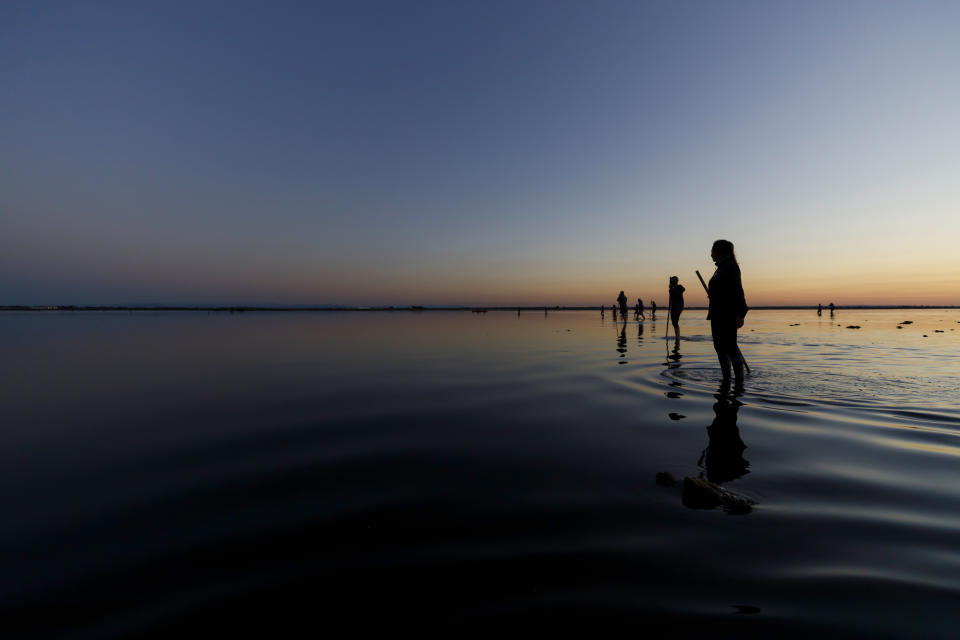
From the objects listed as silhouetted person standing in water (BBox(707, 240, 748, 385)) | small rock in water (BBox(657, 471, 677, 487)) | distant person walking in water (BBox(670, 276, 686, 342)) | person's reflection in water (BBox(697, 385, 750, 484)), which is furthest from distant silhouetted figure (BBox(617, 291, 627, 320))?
small rock in water (BBox(657, 471, 677, 487))

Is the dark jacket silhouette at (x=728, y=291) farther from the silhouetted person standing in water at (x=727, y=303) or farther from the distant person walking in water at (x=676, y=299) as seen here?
the distant person walking in water at (x=676, y=299)

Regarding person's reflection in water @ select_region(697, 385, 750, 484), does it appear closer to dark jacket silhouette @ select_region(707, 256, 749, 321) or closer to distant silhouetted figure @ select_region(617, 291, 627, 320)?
dark jacket silhouette @ select_region(707, 256, 749, 321)

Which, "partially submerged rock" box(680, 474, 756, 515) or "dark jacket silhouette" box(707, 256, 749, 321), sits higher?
"dark jacket silhouette" box(707, 256, 749, 321)

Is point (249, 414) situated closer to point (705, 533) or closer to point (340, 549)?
point (340, 549)

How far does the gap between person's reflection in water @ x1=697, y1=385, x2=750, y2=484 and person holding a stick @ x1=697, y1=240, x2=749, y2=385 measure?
252cm

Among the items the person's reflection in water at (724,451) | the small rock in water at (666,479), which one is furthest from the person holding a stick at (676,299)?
the small rock in water at (666,479)

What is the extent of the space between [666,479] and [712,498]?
518 millimetres

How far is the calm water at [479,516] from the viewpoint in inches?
99.0

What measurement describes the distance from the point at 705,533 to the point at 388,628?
2.53m

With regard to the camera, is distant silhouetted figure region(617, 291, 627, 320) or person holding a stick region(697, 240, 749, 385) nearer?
person holding a stick region(697, 240, 749, 385)

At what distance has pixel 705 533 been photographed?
333cm

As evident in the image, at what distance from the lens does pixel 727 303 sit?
31.2ft

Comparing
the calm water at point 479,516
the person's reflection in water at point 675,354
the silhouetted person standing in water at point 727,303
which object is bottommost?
the calm water at point 479,516

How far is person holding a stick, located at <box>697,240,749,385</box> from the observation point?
940cm
